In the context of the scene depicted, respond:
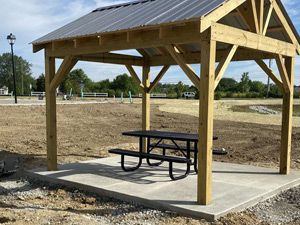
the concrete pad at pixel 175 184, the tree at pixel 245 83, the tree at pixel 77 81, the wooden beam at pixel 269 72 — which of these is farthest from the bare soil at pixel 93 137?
the tree at pixel 245 83

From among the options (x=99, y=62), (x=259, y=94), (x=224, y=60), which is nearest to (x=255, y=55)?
(x=224, y=60)

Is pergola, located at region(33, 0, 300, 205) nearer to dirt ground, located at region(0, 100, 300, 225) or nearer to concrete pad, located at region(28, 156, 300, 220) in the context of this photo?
concrete pad, located at region(28, 156, 300, 220)

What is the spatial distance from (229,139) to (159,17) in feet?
28.3

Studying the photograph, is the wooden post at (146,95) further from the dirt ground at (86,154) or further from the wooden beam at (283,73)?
the wooden beam at (283,73)

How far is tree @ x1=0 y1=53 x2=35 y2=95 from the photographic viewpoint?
87.7 m

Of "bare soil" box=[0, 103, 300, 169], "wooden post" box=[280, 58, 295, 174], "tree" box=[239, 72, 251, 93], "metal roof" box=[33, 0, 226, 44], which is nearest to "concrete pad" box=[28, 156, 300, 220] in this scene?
"wooden post" box=[280, 58, 295, 174]

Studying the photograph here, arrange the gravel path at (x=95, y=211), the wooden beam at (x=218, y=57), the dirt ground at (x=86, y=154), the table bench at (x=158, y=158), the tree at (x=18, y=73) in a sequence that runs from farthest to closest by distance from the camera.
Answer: the tree at (x=18, y=73) < the wooden beam at (x=218, y=57) < the table bench at (x=158, y=158) < the dirt ground at (x=86, y=154) < the gravel path at (x=95, y=211)

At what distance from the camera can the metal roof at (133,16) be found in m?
5.68

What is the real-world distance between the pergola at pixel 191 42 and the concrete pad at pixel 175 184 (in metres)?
0.34

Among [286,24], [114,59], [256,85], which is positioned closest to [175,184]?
[114,59]

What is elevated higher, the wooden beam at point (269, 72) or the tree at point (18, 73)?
the tree at point (18, 73)

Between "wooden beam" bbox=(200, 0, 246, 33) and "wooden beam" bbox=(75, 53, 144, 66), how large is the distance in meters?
3.64

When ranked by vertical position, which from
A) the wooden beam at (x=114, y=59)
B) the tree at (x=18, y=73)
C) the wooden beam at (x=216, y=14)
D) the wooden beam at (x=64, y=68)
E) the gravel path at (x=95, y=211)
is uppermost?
the tree at (x=18, y=73)

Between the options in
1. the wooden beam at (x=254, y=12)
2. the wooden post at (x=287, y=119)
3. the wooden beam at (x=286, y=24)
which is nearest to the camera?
the wooden beam at (x=254, y=12)
